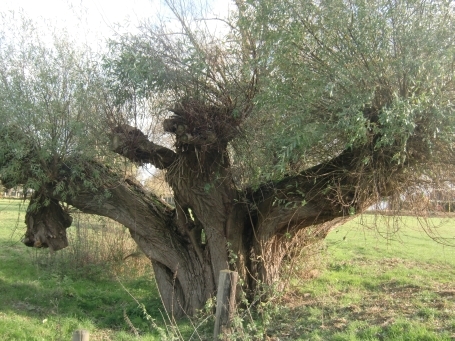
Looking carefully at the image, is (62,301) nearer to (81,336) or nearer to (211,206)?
(211,206)

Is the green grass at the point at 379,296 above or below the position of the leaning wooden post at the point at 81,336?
below

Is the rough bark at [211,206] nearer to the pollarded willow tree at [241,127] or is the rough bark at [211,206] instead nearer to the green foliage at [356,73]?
the pollarded willow tree at [241,127]

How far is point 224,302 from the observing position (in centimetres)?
516

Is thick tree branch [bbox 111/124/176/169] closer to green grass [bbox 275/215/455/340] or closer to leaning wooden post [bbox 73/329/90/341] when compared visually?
green grass [bbox 275/215/455/340]

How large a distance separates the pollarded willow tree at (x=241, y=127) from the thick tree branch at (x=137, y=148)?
3 centimetres

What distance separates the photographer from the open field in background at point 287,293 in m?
7.97

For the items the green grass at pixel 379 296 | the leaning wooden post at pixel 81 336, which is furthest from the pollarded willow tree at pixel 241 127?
the leaning wooden post at pixel 81 336

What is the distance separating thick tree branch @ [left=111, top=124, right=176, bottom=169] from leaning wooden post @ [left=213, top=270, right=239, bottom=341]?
395 centimetres

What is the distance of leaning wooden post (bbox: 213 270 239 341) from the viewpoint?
5.14 metres

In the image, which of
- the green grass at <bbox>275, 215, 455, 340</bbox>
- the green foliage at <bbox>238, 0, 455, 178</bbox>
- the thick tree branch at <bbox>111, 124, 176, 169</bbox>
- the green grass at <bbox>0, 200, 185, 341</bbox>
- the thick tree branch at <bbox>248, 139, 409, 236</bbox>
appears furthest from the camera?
the green grass at <bbox>0, 200, 185, 341</bbox>

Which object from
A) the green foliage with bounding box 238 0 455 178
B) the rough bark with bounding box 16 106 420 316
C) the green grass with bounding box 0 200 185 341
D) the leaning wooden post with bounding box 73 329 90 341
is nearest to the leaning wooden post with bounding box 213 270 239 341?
the leaning wooden post with bounding box 73 329 90 341

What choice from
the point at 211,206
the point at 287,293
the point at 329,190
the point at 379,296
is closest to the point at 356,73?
the point at 329,190

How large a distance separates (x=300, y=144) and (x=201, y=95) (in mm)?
2614

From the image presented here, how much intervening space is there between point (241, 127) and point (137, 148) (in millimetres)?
2021
